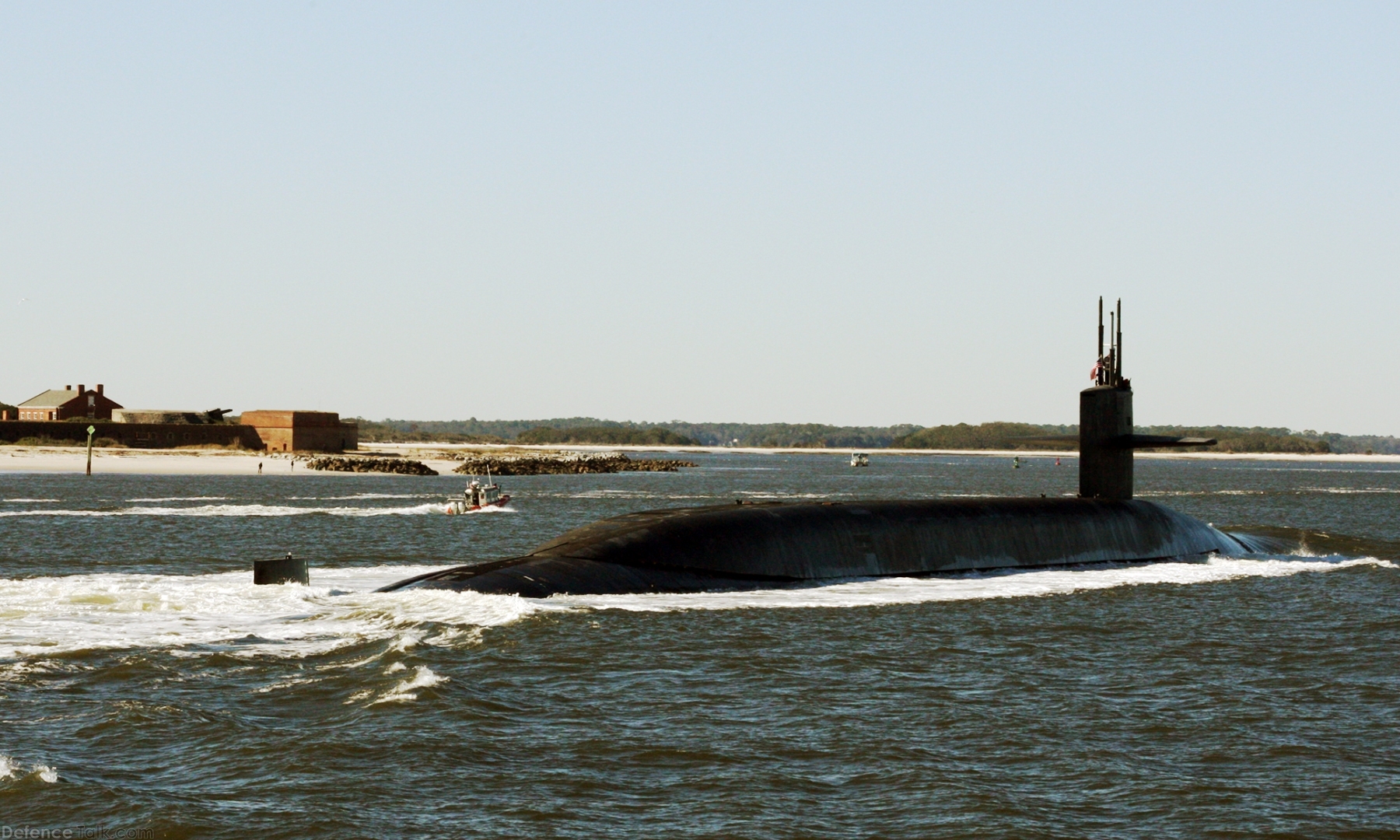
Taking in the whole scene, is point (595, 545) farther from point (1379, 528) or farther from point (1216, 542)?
point (1379, 528)

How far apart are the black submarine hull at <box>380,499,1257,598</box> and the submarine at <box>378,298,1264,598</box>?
0.08 ft

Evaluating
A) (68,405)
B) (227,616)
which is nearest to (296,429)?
(68,405)

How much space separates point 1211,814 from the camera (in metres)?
10.3

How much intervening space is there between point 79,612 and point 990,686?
13.0m

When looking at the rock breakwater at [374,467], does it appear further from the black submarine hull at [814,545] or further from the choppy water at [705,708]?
the black submarine hull at [814,545]

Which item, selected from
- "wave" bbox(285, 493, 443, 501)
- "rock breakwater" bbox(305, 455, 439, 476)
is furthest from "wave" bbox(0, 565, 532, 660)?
"rock breakwater" bbox(305, 455, 439, 476)

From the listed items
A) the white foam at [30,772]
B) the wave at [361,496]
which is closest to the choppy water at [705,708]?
the white foam at [30,772]

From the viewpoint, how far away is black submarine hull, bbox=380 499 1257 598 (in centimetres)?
2164

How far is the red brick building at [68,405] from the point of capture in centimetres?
11506

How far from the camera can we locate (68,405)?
115 meters

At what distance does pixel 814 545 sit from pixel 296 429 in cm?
9716

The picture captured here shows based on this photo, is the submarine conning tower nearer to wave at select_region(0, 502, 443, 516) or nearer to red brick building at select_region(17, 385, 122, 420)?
wave at select_region(0, 502, 443, 516)

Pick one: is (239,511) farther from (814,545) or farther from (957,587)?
(957,587)

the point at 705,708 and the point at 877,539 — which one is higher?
the point at 877,539
